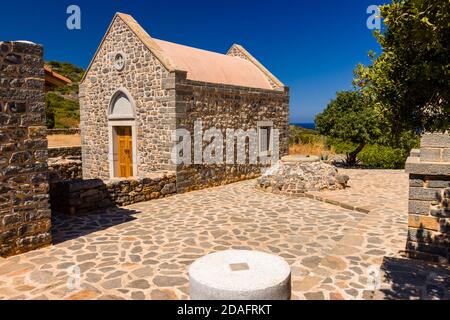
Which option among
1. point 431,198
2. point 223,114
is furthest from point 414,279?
point 223,114

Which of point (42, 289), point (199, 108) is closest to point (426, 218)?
point (42, 289)

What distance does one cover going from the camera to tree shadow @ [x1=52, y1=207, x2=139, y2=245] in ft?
24.0

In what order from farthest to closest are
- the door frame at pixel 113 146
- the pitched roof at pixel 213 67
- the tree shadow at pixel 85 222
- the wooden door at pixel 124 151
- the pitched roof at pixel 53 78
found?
the wooden door at pixel 124 151 → the door frame at pixel 113 146 → the pitched roof at pixel 213 67 → the pitched roof at pixel 53 78 → the tree shadow at pixel 85 222

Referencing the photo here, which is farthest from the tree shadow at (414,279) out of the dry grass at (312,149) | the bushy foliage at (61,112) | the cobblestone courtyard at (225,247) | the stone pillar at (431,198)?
the bushy foliage at (61,112)

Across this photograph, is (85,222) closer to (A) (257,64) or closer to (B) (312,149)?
(A) (257,64)

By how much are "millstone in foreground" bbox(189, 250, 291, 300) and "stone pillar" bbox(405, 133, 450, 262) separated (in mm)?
2599

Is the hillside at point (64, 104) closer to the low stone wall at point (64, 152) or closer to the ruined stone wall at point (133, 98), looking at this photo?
the low stone wall at point (64, 152)

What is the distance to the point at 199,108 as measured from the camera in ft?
40.8

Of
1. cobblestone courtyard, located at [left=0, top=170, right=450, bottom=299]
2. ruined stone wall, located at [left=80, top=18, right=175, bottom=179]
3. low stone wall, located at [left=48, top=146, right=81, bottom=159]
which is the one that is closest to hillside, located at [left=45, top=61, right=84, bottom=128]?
low stone wall, located at [left=48, top=146, right=81, bottom=159]

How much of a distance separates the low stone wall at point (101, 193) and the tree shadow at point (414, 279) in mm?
7141

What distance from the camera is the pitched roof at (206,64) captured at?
40.1 ft

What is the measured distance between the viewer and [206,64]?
14.0 metres

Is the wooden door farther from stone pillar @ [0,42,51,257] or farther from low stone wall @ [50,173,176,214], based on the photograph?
stone pillar @ [0,42,51,257]

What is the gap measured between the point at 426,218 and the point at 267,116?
10.4 meters
